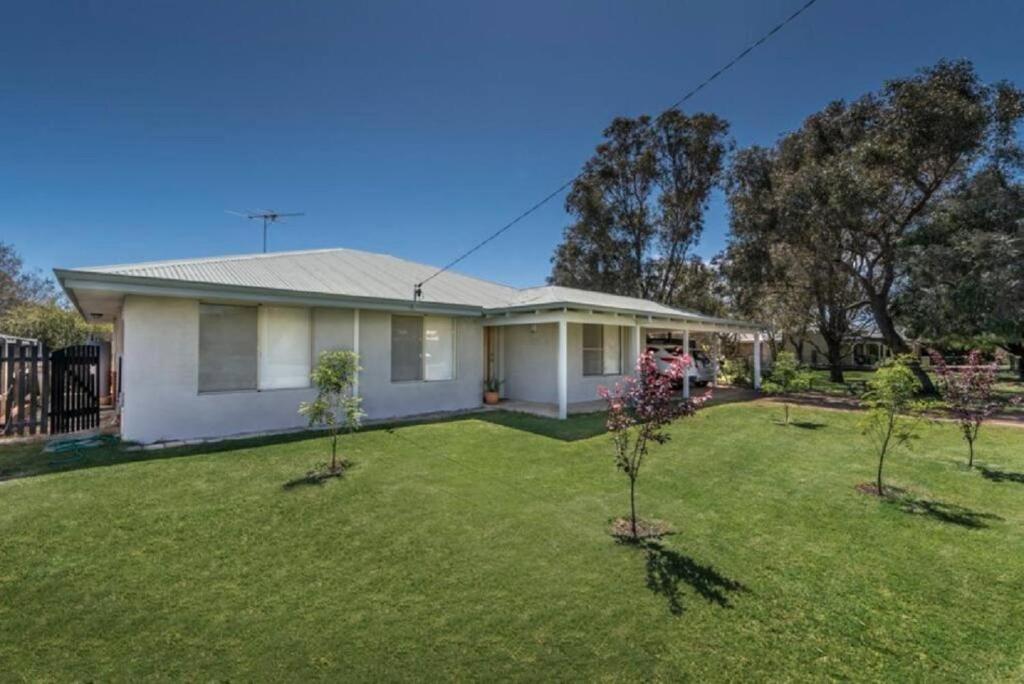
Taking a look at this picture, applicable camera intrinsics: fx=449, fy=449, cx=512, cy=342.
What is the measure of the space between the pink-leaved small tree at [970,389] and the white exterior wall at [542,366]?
294 inches

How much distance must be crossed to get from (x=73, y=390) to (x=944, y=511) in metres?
14.1


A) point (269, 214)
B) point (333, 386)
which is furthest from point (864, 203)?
point (269, 214)

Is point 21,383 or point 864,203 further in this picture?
point 864,203

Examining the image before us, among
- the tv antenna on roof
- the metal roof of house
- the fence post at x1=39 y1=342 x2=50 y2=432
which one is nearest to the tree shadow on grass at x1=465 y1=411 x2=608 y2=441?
the metal roof of house

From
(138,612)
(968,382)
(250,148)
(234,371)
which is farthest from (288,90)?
(968,382)

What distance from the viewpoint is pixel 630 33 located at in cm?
741

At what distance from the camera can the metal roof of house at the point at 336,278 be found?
7.70m

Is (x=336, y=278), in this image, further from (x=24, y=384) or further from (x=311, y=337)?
(x=24, y=384)

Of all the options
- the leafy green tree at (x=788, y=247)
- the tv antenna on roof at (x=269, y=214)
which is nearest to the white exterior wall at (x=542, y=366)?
the tv antenna on roof at (x=269, y=214)

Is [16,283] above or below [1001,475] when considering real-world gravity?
above

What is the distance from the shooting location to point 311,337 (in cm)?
937

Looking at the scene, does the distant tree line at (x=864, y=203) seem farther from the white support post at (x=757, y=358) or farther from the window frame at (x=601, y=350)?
the window frame at (x=601, y=350)

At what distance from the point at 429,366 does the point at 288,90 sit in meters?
7.14

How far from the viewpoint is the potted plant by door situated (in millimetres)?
12438
